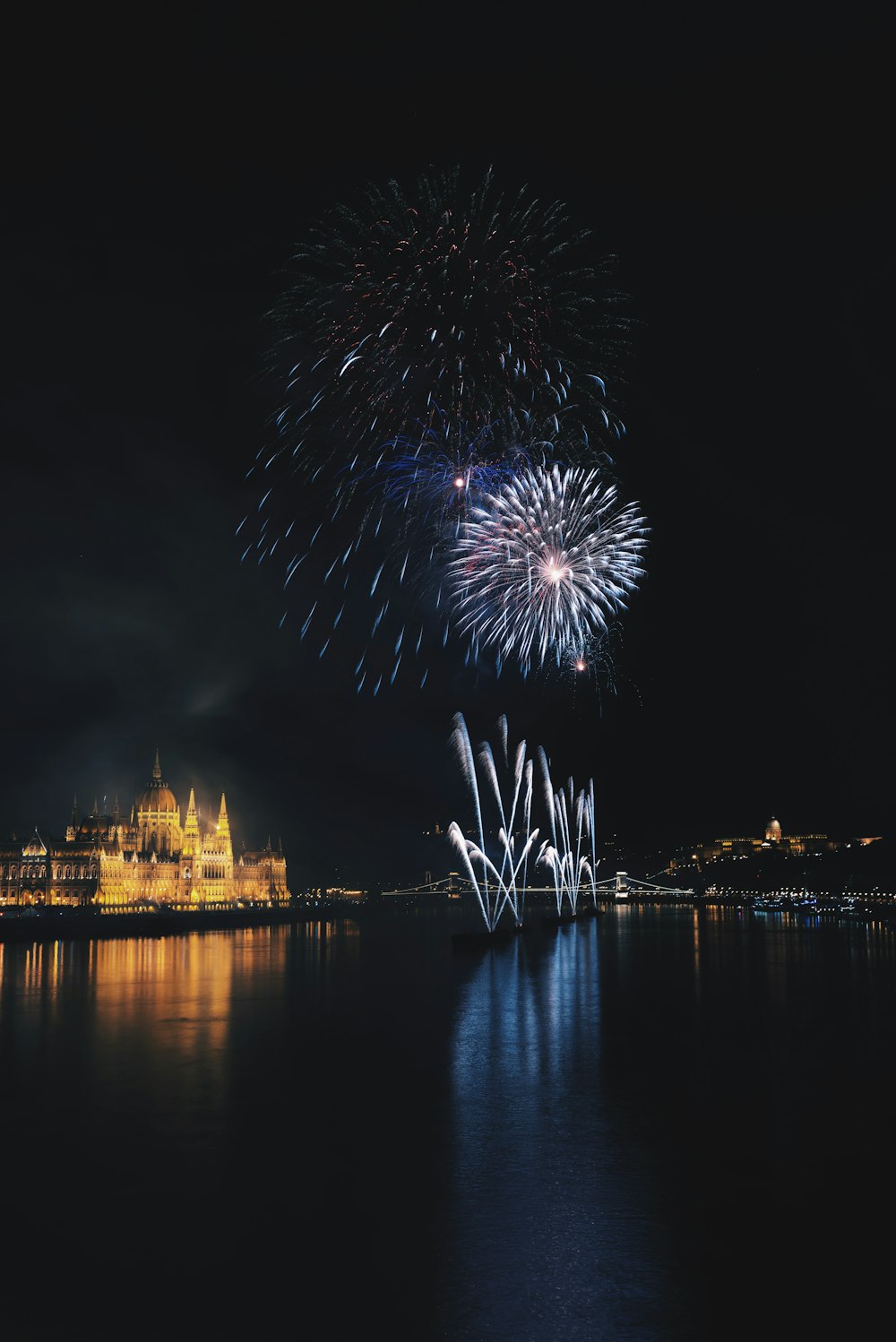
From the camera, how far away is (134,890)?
174 metres

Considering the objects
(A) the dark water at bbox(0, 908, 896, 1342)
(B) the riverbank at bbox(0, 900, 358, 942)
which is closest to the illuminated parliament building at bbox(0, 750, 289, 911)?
(B) the riverbank at bbox(0, 900, 358, 942)

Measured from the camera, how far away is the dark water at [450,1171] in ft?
27.9

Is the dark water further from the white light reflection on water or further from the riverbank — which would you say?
the riverbank

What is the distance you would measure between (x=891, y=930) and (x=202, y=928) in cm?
5726

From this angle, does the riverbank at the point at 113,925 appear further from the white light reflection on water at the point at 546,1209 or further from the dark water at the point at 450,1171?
the white light reflection on water at the point at 546,1209

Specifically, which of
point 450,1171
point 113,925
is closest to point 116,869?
point 113,925

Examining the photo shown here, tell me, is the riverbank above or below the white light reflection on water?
below

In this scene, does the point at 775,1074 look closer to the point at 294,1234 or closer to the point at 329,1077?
the point at 329,1077

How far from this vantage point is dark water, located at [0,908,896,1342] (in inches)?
335

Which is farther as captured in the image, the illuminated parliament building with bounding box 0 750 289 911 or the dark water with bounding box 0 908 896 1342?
the illuminated parliament building with bounding box 0 750 289 911

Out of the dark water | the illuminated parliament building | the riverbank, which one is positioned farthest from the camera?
the illuminated parliament building

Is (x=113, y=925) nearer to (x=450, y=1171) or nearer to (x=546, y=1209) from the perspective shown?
(x=450, y=1171)

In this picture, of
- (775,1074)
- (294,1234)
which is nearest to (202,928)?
(775,1074)

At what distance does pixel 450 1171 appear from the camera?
40.7 ft
